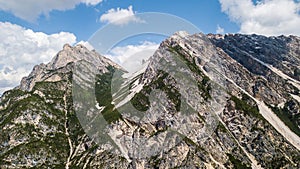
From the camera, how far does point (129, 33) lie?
4528 centimetres

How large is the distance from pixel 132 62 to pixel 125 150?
151 meters

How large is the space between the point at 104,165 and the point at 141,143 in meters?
24.3

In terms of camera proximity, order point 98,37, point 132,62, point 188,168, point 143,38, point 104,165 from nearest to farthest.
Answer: point 98,37 → point 143,38 → point 132,62 → point 188,168 → point 104,165

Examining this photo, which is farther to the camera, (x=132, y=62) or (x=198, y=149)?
(x=198, y=149)

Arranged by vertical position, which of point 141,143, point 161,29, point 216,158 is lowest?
point 216,158

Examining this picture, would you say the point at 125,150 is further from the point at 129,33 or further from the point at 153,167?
the point at 129,33

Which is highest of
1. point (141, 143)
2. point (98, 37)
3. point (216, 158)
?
point (141, 143)

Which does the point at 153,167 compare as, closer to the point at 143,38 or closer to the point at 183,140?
the point at 183,140

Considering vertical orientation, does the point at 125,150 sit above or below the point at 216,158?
above

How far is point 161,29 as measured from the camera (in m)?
45.4

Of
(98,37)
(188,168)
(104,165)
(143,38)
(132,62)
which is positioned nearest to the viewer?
(98,37)

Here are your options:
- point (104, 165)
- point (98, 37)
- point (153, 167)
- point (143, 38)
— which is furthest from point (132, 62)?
point (104, 165)

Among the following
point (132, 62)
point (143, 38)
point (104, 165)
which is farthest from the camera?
point (104, 165)

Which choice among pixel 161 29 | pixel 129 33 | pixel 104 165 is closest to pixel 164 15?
pixel 161 29
